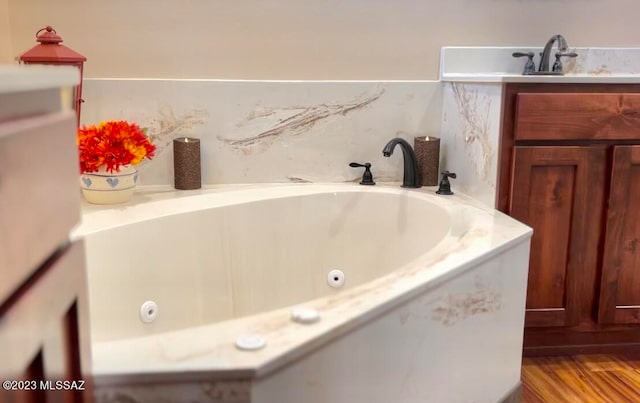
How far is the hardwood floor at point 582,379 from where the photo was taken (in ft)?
6.52

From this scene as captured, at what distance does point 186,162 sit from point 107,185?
348mm

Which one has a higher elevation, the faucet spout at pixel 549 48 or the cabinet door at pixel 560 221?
the faucet spout at pixel 549 48

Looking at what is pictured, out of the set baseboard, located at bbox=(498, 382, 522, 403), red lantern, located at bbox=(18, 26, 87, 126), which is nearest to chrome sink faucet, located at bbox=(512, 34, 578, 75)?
baseboard, located at bbox=(498, 382, 522, 403)

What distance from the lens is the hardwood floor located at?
1.99 metres

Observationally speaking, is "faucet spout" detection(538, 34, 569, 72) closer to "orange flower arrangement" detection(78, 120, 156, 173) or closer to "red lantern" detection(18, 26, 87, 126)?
"orange flower arrangement" detection(78, 120, 156, 173)

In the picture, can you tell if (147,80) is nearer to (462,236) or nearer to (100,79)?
(100,79)

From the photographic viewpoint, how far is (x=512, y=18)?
255cm

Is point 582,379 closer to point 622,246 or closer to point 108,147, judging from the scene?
point 622,246

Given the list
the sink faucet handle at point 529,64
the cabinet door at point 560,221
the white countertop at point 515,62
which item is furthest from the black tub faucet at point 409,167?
the sink faucet handle at point 529,64

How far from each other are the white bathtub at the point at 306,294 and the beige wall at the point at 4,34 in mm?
685

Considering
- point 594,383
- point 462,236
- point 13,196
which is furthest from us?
point 594,383

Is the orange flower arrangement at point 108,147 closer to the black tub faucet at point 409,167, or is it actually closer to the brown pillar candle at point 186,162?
the brown pillar candle at point 186,162

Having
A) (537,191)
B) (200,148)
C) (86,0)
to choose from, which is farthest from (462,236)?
(86,0)

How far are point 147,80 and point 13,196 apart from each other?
1.82m
